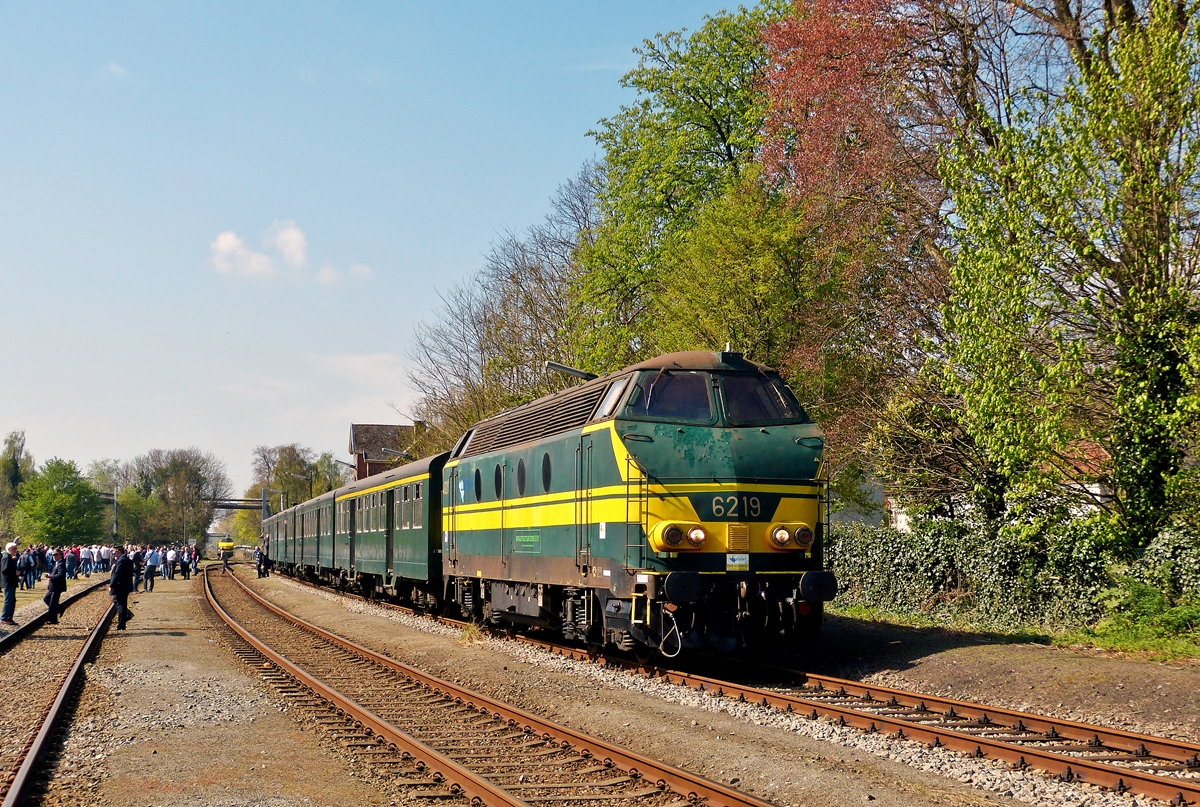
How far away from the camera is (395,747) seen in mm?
9828

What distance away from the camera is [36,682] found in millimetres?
14961

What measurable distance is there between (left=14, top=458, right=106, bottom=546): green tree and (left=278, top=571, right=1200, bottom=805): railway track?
3021 inches

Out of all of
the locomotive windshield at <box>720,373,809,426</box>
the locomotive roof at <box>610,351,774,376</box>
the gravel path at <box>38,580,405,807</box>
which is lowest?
the gravel path at <box>38,580,405,807</box>

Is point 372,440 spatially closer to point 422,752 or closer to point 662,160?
point 662,160

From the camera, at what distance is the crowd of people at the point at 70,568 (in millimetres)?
22734

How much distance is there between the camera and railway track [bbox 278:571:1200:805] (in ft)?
26.1

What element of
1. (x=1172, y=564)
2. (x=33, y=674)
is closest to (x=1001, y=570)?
(x=1172, y=564)

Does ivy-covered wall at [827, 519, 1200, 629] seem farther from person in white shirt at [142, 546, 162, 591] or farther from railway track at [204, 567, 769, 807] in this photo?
person in white shirt at [142, 546, 162, 591]

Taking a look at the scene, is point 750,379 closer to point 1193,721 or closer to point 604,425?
point 604,425

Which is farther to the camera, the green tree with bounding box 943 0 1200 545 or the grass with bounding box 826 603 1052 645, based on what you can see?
the grass with bounding box 826 603 1052 645

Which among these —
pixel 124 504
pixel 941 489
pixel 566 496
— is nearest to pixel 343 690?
pixel 566 496

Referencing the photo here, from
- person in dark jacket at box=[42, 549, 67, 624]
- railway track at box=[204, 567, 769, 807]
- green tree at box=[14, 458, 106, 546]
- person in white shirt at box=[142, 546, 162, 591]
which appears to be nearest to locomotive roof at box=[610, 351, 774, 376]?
railway track at box=[204, 567, 769, 807]

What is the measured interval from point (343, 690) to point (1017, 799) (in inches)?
328

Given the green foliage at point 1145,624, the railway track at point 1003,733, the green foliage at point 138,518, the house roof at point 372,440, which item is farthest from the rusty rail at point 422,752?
the green foliage at point 138,518
